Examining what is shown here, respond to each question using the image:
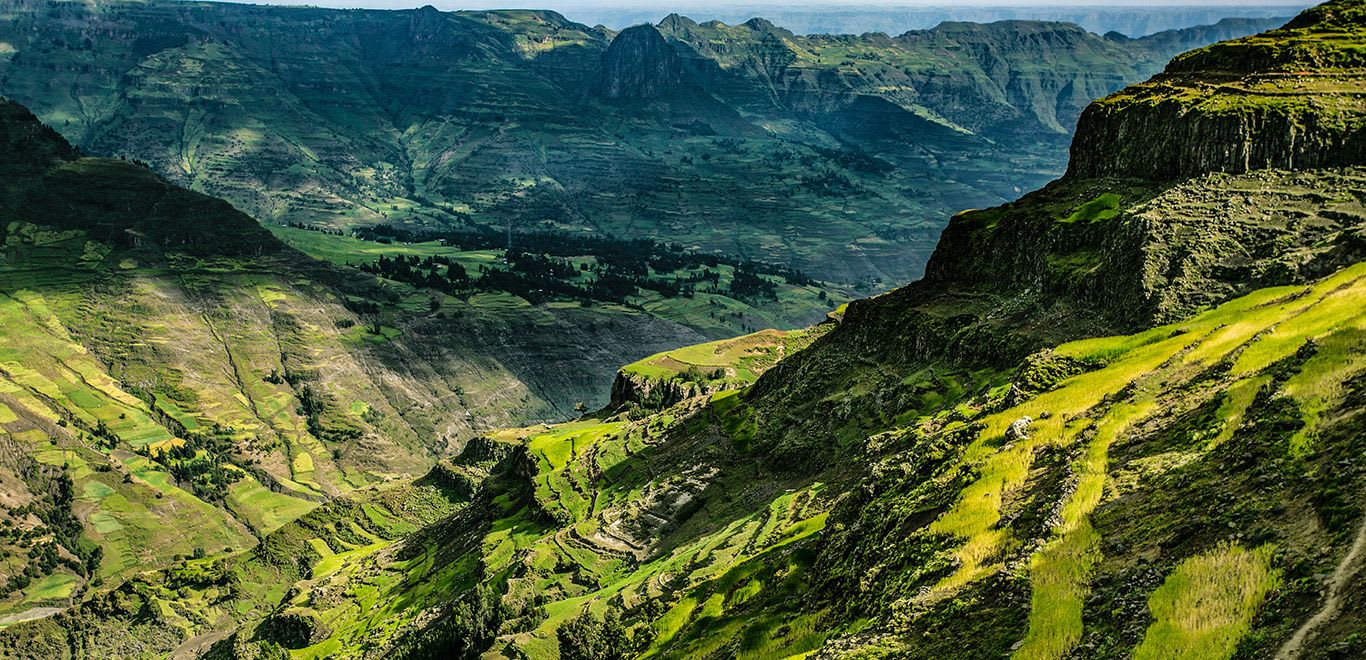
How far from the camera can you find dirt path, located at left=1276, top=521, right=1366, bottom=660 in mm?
26297

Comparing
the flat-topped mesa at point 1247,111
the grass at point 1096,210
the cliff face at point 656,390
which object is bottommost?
the cliff face at point 656,390

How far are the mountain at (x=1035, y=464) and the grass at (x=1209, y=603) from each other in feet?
0.34

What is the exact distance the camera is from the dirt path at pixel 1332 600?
26.3 meters

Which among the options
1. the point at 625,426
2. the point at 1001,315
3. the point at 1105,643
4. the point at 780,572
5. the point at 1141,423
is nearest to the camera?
the point at 1105,643

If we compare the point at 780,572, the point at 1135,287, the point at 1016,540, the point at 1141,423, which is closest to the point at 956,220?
the point at 1135,287

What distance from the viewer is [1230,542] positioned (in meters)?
32.4

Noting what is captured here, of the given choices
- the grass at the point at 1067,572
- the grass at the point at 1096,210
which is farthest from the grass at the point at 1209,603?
the grass at the point at 1096,210

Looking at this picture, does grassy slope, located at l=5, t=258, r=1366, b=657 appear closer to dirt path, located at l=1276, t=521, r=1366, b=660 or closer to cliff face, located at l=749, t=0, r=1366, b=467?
dirt path, located at l=1276, t=521, r=1366, b=660

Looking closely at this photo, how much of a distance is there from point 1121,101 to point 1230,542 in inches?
3183

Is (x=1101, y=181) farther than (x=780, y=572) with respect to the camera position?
Yes

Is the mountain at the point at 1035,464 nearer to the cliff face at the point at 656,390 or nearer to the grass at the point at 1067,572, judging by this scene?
the grass at the point at 1067,572

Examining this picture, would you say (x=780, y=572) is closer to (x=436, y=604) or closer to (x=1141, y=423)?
(x=1141, y=423)

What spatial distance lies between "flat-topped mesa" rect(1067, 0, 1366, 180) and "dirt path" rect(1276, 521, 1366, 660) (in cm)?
6823

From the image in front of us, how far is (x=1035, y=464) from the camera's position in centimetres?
4869
